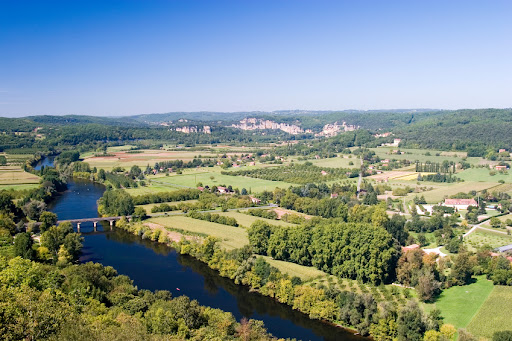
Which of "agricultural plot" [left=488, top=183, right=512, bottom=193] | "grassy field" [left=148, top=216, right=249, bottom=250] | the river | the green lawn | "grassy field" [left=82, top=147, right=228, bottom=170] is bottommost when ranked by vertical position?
the river

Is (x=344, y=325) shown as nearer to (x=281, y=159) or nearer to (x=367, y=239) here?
(x=367, y=239)

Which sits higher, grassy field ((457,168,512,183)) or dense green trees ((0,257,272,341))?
dense green trees ((0,257,272,341))

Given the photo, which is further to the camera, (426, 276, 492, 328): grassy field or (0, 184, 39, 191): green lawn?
(0, 184, 39, 191): green lawn

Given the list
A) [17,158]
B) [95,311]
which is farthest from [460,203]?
[17,158]

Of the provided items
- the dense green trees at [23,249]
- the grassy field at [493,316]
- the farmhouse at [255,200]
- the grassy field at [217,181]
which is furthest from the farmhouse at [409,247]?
the dense green trees at [23,249]

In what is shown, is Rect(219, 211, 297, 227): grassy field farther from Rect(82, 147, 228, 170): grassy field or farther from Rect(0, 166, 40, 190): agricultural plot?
Rect(82, 147, 228, 170): grassy field

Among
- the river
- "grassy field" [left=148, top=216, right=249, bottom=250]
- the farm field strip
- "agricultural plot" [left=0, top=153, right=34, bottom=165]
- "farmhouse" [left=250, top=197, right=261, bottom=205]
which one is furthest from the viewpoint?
"agricultural plot" [left=0, top=153, right=34, bottom=165]

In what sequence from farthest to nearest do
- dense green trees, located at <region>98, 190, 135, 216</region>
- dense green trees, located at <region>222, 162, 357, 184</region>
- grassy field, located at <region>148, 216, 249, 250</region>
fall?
dense green trees, located at <region>222, 162, 357, 184</region>
dense green trees, located at <region>98, 190, 135, 216</region>
grassy field, located at <region>148, 216, 249, 250</region>

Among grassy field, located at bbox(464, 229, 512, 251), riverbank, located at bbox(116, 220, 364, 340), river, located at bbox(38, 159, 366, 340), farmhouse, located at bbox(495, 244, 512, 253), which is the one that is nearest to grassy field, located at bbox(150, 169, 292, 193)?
river, located at bbox(38, 159, 366, 340)
